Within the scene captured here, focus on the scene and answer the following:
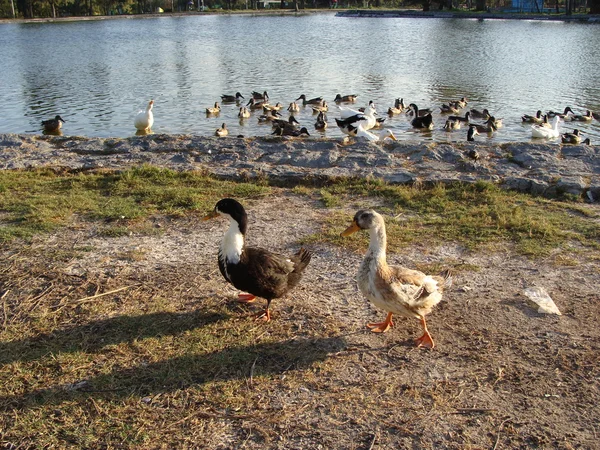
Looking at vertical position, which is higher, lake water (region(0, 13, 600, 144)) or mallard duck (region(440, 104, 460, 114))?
lake water (region(0, 13, 600, 144))

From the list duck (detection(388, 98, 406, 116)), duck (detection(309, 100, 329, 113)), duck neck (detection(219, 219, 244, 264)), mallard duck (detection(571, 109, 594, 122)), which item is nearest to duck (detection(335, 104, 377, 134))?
duck (detection(388, 98, 406, 116))

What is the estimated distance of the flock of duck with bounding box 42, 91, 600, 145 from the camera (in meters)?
14.8

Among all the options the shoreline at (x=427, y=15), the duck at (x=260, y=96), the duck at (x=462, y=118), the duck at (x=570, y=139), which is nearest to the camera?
the duck at (x=570, y=139)

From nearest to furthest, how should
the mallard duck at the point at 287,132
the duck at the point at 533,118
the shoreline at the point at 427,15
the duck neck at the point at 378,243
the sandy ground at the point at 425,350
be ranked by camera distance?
the sandy ground at the point at 425,350 → the duck neck at the point at 378,243 → the mallard duck at the point at 287,132 → the duck at the point at 533,118 → the shoreline at the point at 427,15

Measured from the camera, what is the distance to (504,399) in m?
3.56

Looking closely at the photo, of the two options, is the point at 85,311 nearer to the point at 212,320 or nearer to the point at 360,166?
the point at 212,320

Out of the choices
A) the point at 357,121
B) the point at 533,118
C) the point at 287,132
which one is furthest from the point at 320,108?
the point at 533,118

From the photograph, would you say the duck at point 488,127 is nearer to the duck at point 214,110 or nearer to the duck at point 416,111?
the duck at point 416,111

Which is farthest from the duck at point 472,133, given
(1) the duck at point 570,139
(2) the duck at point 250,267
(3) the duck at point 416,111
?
(2) the duck at point 250,267

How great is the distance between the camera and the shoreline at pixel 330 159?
25.3 ft

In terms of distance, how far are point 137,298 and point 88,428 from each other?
152 centimetres

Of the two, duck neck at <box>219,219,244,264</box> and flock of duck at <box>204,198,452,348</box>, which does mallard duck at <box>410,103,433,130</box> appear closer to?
flock of duck at <box>204,198,452,348</box>

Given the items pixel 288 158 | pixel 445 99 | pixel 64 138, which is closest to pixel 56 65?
pixel 445 99

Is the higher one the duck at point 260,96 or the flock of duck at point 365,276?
the duck at point 260,96
